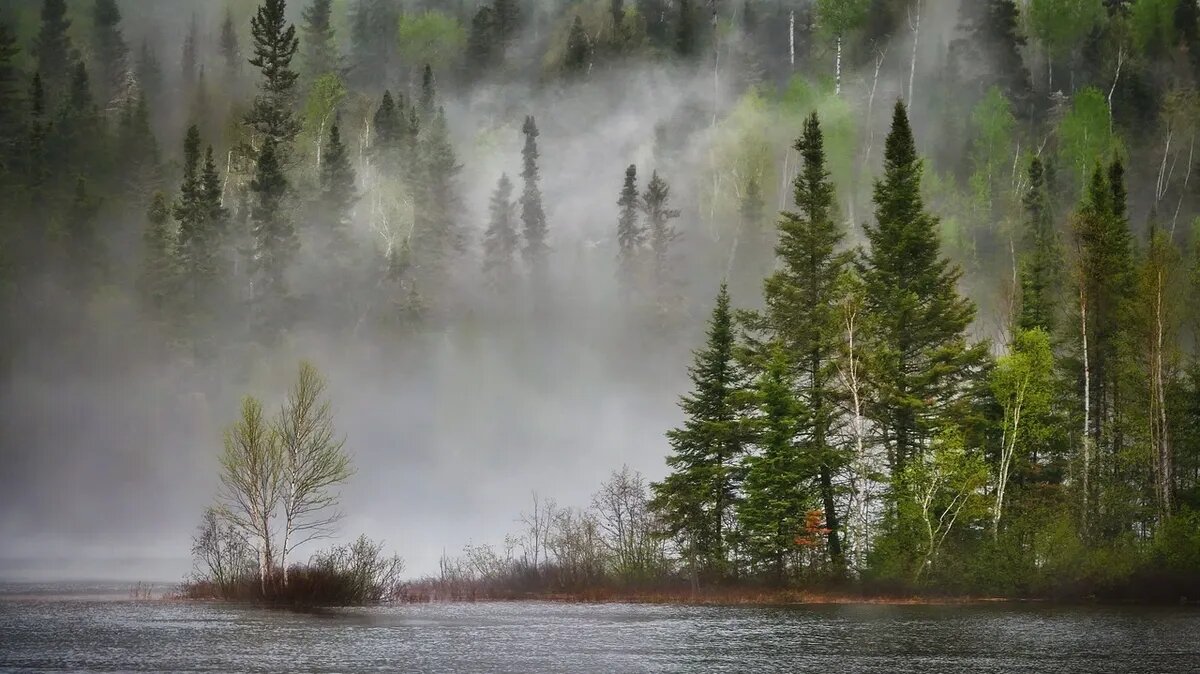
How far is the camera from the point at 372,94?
113125 millimetres

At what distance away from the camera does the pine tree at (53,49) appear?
10925cm

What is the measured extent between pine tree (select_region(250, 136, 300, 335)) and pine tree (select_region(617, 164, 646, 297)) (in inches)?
1180

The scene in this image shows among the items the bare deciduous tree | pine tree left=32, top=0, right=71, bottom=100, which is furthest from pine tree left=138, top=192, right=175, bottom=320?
the bare deciduous tree

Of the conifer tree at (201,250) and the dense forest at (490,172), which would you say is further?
the dense forest at (490,172)

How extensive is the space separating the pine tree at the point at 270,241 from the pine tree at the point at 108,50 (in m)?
27.3

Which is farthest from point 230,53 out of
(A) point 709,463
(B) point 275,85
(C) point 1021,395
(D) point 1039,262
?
(C) point 1021,395

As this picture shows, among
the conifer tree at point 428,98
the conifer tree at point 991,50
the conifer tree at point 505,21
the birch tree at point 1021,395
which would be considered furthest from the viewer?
the conifer tree at point 505,21

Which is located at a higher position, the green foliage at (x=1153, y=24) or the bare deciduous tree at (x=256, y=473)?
the green foliage at (x=1153, y=24)

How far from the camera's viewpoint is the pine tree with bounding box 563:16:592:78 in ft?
377

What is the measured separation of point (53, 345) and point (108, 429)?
963cm

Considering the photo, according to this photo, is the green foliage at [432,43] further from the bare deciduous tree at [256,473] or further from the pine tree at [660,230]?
the bare deciduous tree at [256,473]

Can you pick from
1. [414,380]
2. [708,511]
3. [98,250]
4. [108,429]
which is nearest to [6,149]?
[98,250]

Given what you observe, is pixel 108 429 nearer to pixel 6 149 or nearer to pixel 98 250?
pixel 98 250

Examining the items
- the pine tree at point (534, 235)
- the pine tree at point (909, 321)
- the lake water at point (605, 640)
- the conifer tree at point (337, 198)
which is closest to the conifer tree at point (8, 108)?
the conifer tree at point (337, 198)
